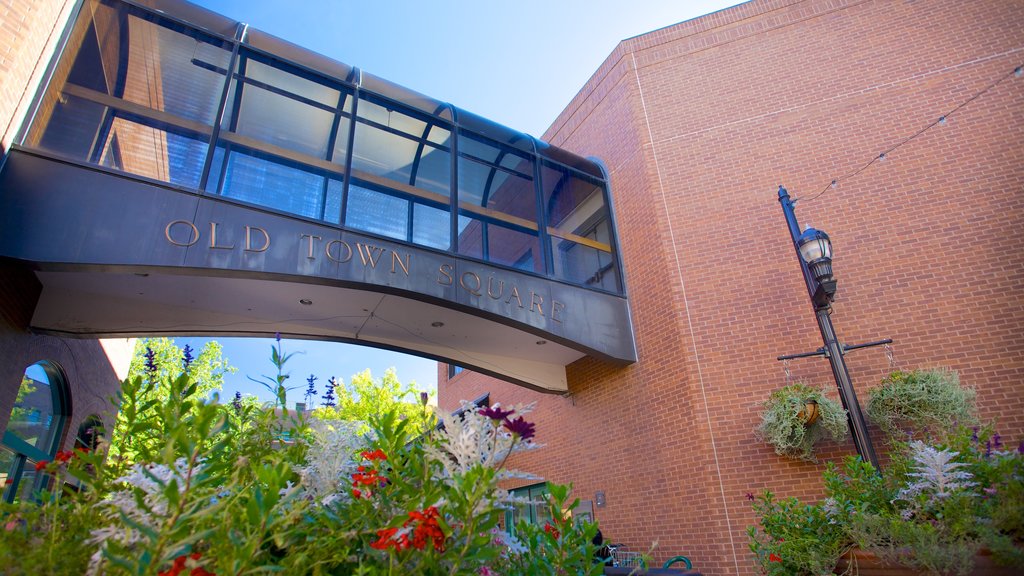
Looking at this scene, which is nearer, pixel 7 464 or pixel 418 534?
pixel 418 534

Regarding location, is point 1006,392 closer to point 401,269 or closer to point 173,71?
point 401,269

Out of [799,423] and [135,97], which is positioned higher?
[135,97]

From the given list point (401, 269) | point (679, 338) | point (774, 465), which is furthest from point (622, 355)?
point (401, 269)

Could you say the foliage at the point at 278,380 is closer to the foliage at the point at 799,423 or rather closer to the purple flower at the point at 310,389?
the purple flower at the point at 310,389

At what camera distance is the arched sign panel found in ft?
17.2

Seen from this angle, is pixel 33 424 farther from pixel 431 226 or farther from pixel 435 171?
pixel 435 171

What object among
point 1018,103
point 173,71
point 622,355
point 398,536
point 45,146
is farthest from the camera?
point 622,355

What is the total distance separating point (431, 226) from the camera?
7.76 metres

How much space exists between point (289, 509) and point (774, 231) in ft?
27.3

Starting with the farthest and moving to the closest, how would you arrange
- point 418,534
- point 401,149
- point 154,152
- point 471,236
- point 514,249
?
1. point 514,249
2. point 401,149
3. point 471,236
4. point 154,152
5. point 418,534

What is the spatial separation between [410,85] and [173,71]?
3.28m

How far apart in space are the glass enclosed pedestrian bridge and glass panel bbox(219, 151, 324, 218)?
2cm

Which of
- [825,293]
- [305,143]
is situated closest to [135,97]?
[305,143]

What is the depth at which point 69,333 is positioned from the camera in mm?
6746
